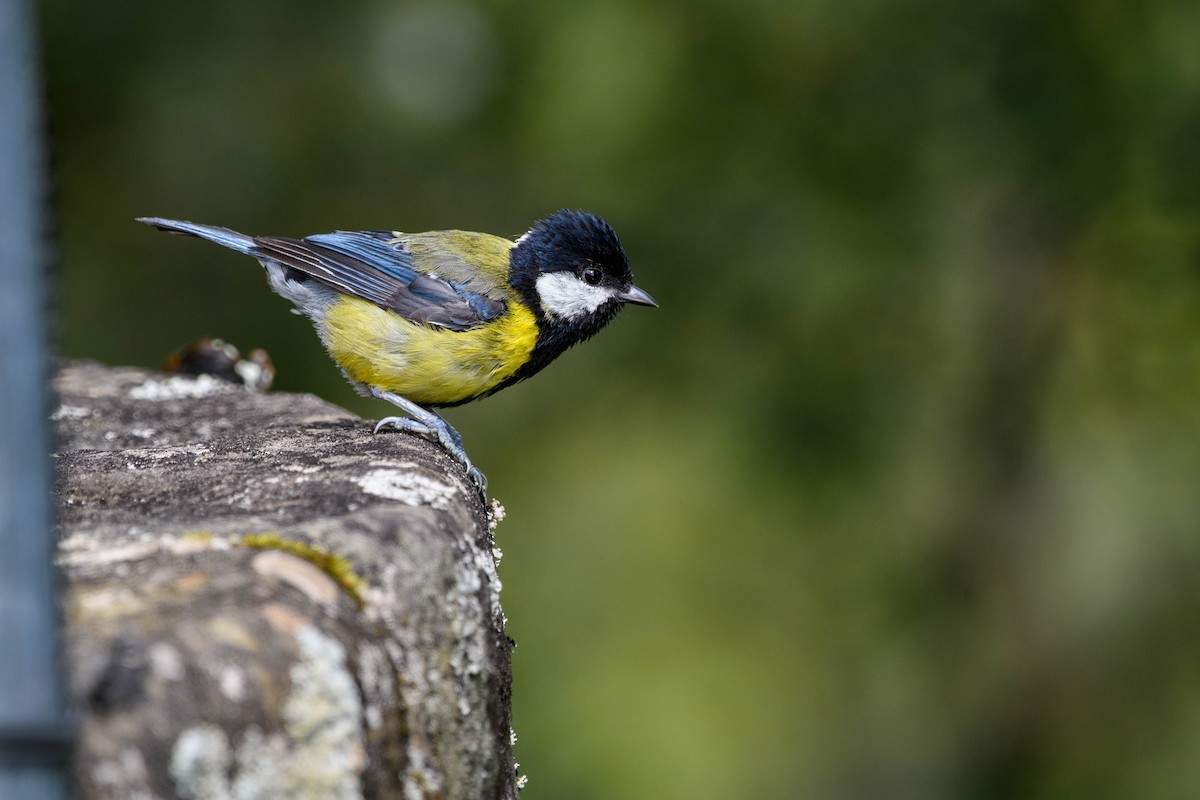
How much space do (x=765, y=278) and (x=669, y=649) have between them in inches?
68.7

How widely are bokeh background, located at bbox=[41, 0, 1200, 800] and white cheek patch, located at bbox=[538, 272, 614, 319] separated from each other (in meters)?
1.20

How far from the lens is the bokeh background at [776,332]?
4590 mm

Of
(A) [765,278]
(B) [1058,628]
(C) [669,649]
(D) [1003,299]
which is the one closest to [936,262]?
(D) [1003,299]

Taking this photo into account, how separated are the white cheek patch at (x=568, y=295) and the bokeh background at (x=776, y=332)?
3.94 feet

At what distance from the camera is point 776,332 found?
16.1 ft

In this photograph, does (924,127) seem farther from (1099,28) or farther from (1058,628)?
(1058,628)

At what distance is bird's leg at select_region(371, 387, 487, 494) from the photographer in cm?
271

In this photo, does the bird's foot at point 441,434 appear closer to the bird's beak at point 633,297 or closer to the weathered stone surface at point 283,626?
the weathered stone surface at point 283,626

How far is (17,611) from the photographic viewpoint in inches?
39.9

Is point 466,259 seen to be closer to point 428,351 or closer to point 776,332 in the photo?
point 428,351

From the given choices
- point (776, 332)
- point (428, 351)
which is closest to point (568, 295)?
point (428, 351)

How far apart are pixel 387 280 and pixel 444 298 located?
0.67 ft

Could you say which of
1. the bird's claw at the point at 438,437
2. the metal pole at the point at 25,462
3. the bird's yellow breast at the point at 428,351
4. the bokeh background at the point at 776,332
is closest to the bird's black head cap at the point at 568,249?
the bird's yellow breast at the point at 428,351

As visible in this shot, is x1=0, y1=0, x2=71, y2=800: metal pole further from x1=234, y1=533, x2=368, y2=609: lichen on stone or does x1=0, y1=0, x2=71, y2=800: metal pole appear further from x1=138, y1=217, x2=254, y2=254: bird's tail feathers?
x1=138, y1=217, x2=254, y2=254: bird's tail feathers
